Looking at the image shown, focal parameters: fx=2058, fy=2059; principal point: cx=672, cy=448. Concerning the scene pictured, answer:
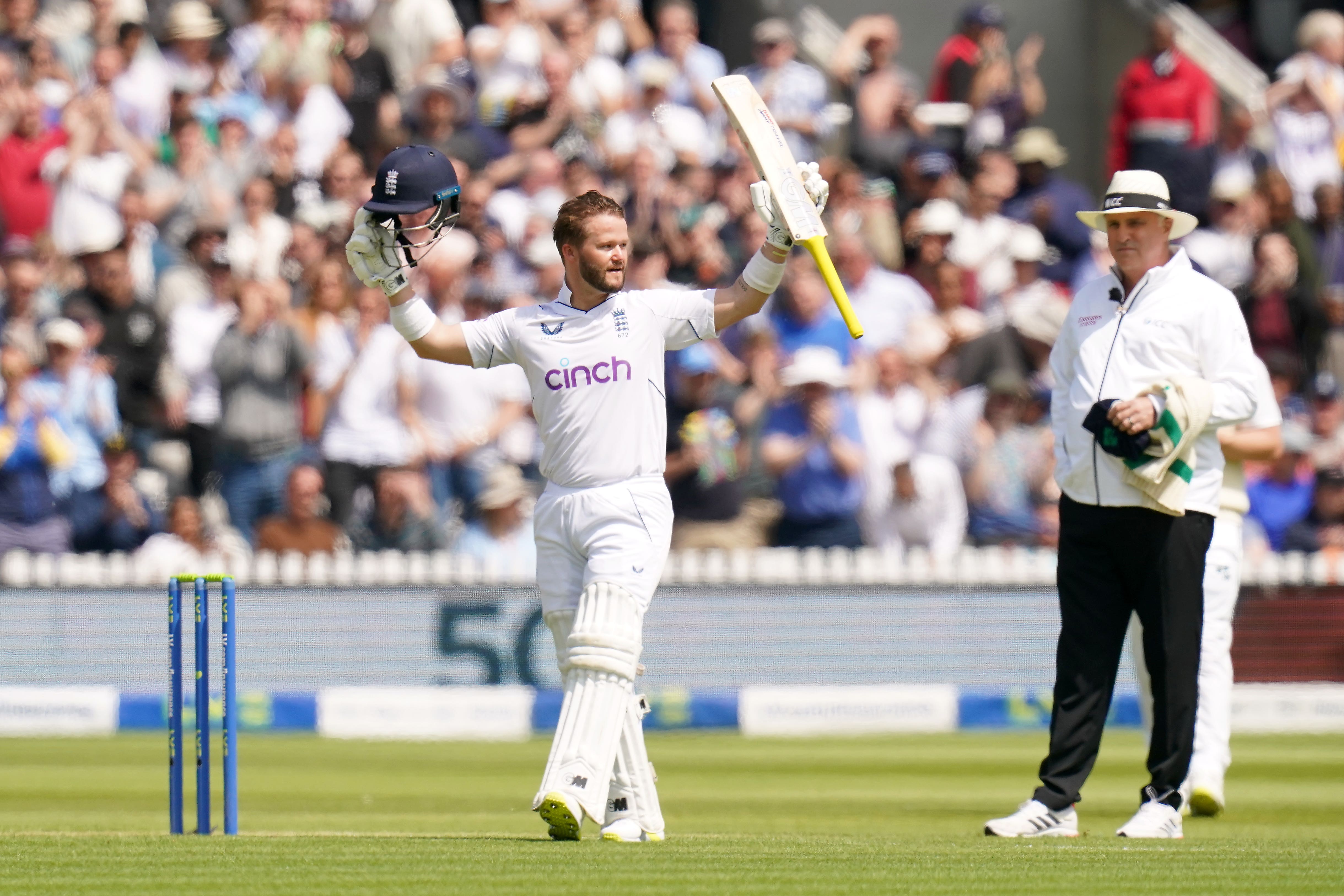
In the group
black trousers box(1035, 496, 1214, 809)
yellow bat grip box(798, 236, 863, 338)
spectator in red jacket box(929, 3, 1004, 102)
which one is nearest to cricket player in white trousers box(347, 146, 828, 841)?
yellow bat grip box(798, 236, 863, 338)

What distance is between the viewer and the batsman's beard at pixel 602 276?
20.9 ft

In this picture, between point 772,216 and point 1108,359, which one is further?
point 1108,359

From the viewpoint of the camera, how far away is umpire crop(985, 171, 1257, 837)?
680 centimetres

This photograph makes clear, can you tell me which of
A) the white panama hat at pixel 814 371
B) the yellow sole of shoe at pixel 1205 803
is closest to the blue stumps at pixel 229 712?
the yellow sole of shoe at pixel 1205 803

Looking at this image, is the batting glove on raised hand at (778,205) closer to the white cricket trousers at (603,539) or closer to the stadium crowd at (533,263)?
the white cricket trousers at (603,539)

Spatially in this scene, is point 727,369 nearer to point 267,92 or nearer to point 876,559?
point 876,559

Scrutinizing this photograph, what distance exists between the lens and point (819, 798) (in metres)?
8.59

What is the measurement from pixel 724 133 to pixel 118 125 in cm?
440

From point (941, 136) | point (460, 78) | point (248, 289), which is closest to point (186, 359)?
point (248, 289)

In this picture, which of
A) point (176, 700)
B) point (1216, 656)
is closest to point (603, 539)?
point (176, 700)

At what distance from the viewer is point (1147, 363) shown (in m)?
6.88

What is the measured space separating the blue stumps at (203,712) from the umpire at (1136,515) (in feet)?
8.41

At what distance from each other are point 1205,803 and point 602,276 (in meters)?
3.18

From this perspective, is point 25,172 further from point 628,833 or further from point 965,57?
point 628,833
